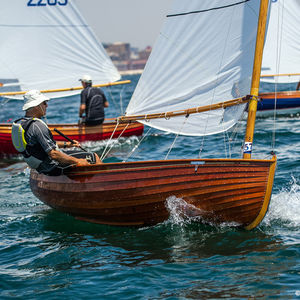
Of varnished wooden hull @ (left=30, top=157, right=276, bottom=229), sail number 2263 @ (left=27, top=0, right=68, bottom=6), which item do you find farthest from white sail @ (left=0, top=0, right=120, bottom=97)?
varnished wooden hull @ (left=30, top=157, right=276, bottom=229)

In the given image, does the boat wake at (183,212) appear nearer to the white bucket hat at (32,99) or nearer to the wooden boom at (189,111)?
the wooden boom at (189,111)

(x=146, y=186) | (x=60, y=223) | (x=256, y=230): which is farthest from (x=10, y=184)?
(x=256, y=230)

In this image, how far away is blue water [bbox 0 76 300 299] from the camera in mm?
4613

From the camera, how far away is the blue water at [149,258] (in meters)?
4.61

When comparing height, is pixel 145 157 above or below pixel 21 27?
below

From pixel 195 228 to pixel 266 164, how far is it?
118cm

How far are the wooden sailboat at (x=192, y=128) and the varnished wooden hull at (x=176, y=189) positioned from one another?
11 mm

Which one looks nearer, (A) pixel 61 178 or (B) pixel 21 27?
(A) pixel 61 178

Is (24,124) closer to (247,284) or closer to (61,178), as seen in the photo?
(61,178)

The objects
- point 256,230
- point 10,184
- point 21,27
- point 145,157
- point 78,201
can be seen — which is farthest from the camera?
point 21,27

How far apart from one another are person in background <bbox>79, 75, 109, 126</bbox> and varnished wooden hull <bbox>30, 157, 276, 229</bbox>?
5809 mm

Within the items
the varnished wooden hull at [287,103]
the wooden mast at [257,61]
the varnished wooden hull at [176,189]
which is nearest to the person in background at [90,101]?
the varnished wooden hull at [176,189]

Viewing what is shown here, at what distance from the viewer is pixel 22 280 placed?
16.3 ft

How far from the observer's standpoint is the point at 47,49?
46.1ft
